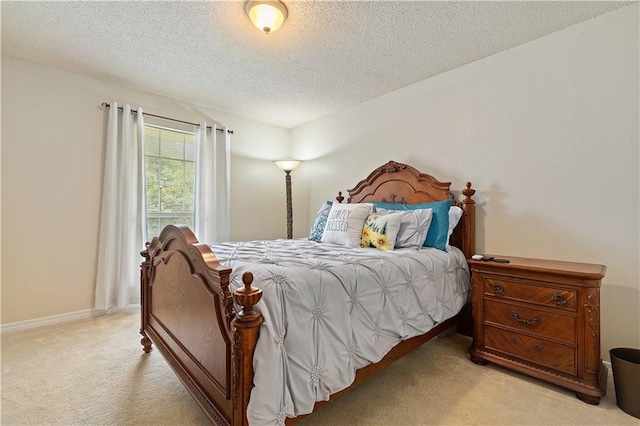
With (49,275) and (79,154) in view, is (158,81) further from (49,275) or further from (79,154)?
(49,275)

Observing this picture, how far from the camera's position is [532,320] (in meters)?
1.87

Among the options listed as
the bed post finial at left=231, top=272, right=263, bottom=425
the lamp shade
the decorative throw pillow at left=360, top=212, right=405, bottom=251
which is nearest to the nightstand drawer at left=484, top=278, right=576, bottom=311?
the decorative throw pillow at left=360, top=212, right=405, bottom=251

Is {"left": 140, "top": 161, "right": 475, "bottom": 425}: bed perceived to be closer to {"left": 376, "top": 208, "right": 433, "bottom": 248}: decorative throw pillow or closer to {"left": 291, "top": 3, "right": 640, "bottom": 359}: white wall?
Answer: {"left": 376, "top": 208, "right": 433, "bottom": 248}: decorative throw pillow

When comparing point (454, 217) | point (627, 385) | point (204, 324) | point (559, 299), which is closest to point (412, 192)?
point (454, 217)

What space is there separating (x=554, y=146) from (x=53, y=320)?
15.0 feet

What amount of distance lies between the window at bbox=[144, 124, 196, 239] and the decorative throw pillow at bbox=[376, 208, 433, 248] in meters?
2.56

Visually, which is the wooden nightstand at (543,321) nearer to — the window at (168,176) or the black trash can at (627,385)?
the black trash can at (627,385)

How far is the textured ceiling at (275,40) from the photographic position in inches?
79.0

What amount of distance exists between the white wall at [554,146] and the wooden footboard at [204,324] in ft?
7.41

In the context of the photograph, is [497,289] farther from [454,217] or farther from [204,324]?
[204,324]

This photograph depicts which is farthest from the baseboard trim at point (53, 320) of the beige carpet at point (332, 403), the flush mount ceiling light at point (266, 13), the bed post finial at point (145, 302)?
the flush mount ceiling light at point (266, 13)

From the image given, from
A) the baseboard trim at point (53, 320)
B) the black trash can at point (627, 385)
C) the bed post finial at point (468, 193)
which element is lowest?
the baseboard trim at point (53, 320)

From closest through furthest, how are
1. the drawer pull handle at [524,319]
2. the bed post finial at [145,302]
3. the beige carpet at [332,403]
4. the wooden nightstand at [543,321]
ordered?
the beige carpet at [332,403]
the wooden nightstand at [543,321]
the drawer pull handle at [524,319]
the bed post finial at [145,302]

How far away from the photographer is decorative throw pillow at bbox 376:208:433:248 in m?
2.42
